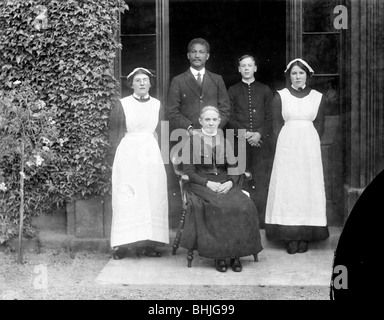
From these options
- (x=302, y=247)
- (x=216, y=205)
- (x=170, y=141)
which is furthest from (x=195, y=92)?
(x=302, y=247)

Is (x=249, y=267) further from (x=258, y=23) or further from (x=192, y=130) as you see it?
(x=258, y=23)

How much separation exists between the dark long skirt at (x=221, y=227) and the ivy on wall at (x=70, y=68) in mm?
938

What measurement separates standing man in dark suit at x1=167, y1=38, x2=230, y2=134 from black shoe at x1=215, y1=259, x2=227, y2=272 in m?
1.15

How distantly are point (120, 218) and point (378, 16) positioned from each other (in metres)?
2.58

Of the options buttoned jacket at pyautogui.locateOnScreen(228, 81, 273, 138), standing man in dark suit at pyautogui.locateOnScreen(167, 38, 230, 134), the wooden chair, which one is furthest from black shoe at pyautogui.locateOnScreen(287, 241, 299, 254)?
standing man in dark suit at pyautogui.locateOnScreen(167, 38, 230, 134)

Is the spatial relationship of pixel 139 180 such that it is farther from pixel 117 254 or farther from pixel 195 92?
pixel 195 92

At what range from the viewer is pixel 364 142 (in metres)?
5.07

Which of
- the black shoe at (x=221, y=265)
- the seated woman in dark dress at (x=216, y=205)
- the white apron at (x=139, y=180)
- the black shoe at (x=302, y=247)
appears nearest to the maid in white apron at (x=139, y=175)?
the white apron at (x=139, y=180)

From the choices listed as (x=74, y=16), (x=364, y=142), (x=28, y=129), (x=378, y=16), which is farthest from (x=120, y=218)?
(x=378, y=16)

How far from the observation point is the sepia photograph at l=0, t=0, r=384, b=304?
4949 mm

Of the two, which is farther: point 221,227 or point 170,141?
point 170,141

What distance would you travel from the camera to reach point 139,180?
206 inches

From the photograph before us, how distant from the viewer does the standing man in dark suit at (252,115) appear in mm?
5363

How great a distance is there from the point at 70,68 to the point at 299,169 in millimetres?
2060
